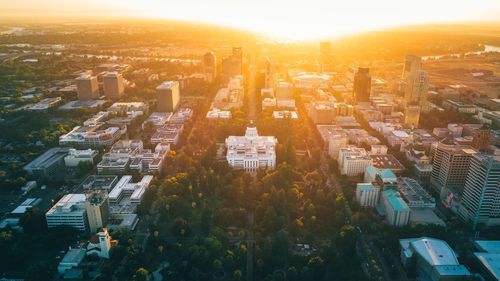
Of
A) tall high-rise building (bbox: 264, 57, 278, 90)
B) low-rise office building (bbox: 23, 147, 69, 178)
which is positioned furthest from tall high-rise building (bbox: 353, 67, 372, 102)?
low-rise office building (bbox: 23, 147, 69, 178)

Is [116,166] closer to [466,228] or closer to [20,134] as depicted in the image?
[20,134]

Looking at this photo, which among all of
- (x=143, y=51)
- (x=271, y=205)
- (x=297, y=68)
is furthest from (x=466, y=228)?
(x=143, y=51)

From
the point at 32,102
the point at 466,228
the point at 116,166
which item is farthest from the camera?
the point at 32,102

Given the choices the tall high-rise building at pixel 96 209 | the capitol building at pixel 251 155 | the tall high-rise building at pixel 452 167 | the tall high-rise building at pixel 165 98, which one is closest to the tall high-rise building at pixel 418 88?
the tall high-rise building at pixel 452 167

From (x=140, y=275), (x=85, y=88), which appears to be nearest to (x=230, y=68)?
(x=85, y=88)

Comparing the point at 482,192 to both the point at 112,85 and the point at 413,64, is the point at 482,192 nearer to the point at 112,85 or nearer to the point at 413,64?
the point at 413,64

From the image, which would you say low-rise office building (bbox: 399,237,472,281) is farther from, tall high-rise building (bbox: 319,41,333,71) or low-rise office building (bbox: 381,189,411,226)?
tall high-rise building (bbox: 319,41,333,71)
